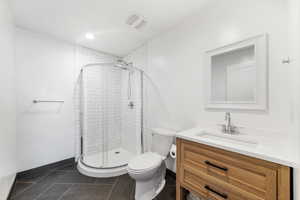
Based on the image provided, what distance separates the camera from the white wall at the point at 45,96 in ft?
6.66

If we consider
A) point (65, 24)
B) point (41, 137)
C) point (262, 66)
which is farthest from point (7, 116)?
point (262, 66)

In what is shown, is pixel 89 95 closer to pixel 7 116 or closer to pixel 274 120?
pixel 7 116

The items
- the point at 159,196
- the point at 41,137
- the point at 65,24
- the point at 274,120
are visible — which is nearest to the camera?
the point at 274,120

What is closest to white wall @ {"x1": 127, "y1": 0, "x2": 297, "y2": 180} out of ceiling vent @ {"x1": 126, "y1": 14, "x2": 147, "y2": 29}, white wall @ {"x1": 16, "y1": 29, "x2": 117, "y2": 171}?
ceiling vent @ {"x1": 126, "y1": 14, "x2": 147, "y2": 29}

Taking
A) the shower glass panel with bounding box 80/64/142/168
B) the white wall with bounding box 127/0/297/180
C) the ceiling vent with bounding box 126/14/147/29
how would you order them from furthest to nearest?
1. the shower glass panel with bounding box 80/64/142/168
2. the ceiling vent with bounding box 126/14/147/29
3. the white wall with bounding box 127/0/297/180

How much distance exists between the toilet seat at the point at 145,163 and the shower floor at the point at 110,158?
0.70 meters

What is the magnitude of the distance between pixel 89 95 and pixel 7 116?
4.15 feet

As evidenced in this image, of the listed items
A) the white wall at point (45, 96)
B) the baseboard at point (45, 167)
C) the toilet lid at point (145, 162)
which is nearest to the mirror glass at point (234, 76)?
the toilet lid at point (145, 162)

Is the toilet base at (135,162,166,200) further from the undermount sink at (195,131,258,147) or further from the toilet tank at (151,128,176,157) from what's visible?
the undermount sink at (195,131,258,147)

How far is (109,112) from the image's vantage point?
2.76 meters

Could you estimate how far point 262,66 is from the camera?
120cm

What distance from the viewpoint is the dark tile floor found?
162 centimetres

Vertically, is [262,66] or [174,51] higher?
[174,51]

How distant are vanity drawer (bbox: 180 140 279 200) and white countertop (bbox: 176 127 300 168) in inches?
1.9
